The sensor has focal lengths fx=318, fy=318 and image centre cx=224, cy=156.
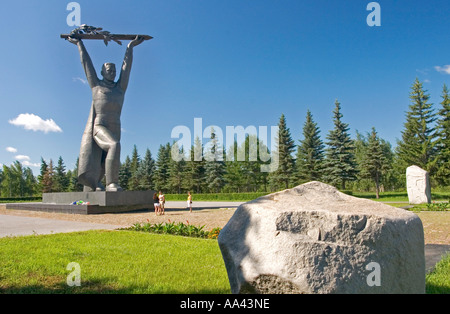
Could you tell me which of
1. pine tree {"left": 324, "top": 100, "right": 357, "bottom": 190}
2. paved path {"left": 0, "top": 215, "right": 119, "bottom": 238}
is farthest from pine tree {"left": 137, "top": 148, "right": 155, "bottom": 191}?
paved path {"left": 0, "top": 215, "right": 119, "bottom": 238}

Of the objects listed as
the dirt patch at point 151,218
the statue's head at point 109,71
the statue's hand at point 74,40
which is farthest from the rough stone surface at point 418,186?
the statue's hand at point 74,40

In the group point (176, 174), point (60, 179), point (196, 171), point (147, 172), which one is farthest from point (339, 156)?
point (60, 179)

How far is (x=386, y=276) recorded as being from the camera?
2412mm

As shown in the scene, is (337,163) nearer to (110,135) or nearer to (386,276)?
(110,135)

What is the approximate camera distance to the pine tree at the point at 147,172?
47594 mm

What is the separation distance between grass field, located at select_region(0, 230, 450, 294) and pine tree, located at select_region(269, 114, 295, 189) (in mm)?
30227

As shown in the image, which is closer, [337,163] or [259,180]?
[337,163]

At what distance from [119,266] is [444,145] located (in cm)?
3572

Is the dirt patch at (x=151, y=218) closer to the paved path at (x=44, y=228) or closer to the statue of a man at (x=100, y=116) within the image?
the paved path at (x=44, y=228)

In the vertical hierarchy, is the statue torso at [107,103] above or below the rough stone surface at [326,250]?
above

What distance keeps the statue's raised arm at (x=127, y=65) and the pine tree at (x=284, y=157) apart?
2322cm

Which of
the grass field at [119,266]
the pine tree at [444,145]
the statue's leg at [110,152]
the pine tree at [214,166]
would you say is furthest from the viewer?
the pine tree at [214,166]
